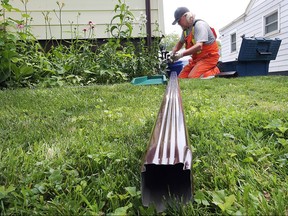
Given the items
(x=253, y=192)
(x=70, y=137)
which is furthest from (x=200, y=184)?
(x=70, y=137)

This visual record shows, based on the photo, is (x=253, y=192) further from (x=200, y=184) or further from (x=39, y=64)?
(x=39, y=64)

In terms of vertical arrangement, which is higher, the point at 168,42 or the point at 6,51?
the point at 168,42

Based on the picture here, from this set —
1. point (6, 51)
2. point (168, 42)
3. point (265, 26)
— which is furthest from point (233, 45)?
point (6, 51)

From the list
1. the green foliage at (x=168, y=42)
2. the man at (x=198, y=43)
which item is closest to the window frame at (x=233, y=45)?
the green foliage at (x=168, y=42)

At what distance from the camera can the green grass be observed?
0.72m

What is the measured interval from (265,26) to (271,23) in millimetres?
384

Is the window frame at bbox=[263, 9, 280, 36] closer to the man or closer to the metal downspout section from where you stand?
the man

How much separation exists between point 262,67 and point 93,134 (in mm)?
5890

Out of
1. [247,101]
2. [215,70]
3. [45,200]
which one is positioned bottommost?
[45,200]

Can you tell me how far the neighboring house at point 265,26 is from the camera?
306 inches

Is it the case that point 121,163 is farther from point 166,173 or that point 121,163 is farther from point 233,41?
point 233,41

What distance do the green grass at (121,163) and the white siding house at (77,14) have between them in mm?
4134

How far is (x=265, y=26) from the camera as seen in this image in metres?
9.05

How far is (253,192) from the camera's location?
759mm
